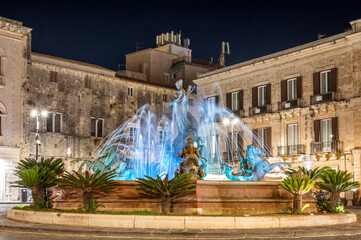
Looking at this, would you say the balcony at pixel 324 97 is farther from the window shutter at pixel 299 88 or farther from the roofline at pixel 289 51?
the roofline at pixel 289 51

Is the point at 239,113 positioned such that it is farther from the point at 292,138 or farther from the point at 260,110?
the point at 292,138

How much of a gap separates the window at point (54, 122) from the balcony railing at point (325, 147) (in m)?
18.2

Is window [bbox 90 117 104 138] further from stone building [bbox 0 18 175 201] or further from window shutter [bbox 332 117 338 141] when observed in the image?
window shutter [bbox 332 117 338 141]

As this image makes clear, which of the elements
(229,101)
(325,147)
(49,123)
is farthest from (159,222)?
(229,101)

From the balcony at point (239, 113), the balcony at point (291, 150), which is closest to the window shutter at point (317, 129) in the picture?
the balcony at point (291, 150)

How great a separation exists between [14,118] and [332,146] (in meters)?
21.0

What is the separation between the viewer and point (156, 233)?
46.4ft

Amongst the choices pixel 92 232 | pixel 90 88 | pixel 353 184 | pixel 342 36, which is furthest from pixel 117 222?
pixel 90 88

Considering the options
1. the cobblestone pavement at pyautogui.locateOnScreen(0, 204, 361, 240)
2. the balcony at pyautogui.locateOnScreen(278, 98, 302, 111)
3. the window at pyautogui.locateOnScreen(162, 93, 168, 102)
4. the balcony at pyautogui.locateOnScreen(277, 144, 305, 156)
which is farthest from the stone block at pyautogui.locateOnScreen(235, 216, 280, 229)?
the window at pyautogui.locateOnScreen(162, 93, 168, 102)

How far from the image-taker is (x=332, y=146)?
36.3 metres

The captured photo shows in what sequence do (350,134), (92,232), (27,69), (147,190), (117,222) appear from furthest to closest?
1. (27,69)
2. (350,134)
3. (147,190)
4. (117,222)
5. (92,232)

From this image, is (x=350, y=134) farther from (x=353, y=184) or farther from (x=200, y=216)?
(x=200, y=216)

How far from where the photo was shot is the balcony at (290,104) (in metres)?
39.3

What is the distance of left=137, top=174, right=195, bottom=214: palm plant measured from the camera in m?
16.3
